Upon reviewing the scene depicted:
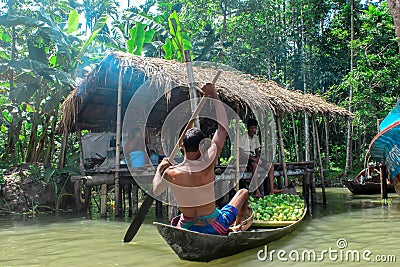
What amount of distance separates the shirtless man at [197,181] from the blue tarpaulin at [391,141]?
4.11m

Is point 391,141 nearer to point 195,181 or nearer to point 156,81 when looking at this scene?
point 156,81

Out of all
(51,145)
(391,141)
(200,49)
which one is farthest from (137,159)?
(200,49)

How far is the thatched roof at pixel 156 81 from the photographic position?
23.9 feet

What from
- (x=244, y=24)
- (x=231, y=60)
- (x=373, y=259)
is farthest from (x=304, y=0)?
(x=373, y=259)

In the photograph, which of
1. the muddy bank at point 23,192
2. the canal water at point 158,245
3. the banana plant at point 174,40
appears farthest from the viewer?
the banana plant at point 174,40

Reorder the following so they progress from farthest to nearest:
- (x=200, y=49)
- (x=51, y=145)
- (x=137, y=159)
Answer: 1. (x=200, y=49)
2. (x=51, y=145)
3. (x=137, y=159)

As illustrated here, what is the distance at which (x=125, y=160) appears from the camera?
8578 millimetres

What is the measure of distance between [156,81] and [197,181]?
3273 mm

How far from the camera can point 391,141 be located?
756 centimetres

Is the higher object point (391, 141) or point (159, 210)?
point (391, 141)

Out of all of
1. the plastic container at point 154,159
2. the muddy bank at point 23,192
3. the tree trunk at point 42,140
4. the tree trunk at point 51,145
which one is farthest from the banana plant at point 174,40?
the muddy bank at point 23,192

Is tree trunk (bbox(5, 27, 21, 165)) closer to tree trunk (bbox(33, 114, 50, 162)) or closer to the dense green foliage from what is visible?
the dense green foliage

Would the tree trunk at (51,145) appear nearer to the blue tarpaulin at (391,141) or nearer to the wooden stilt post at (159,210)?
the wooden stilt post at (159,210)

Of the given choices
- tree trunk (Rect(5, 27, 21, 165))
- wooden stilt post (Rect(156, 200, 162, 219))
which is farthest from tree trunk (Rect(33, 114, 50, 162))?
wooden stilt post (Rect(156, 200, 162, 219))
